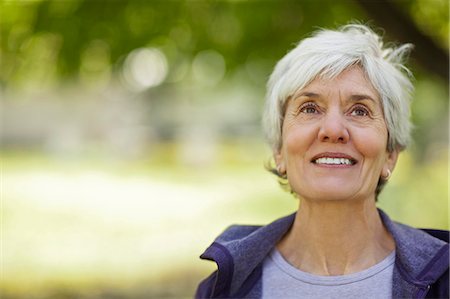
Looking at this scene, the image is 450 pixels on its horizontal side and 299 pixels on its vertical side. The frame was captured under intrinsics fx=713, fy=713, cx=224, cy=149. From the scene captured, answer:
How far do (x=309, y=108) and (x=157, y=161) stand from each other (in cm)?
1700

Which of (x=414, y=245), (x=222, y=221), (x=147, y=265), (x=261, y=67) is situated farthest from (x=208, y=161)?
(x=414, y=245)

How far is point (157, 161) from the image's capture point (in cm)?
1902

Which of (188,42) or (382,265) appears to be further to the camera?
(188,42)

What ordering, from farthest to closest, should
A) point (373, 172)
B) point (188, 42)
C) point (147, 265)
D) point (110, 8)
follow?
point (147, 265), point (188, 42), point (110, 8), point (373, 172)

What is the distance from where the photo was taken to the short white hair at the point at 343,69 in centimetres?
213

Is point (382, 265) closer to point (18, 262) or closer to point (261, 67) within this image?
point (261, 67)

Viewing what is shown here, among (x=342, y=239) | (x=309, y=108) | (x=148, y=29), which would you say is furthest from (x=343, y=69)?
(x=148, y=29)

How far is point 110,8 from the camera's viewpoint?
5.31 metres

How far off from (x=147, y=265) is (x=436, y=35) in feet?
13.9

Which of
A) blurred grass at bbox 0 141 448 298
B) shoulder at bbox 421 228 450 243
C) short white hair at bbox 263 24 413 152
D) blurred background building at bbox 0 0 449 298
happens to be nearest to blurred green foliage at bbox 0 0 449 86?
blurred background building at bbox 0 0 449 298

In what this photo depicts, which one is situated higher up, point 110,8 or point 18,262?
point 110,8

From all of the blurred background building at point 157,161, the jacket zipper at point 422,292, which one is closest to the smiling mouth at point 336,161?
the jacket zipper at point 422,292

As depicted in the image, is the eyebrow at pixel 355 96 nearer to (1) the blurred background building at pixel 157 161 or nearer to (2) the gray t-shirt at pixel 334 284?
(2) the gray t-shirt at pixel 334 284

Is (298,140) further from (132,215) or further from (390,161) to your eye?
(132,215)
